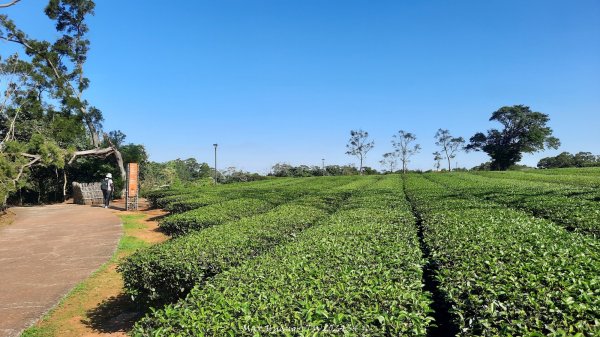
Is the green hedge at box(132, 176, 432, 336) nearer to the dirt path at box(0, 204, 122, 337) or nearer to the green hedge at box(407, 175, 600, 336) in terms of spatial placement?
the green hedge at box(407, 175, 600, 336)

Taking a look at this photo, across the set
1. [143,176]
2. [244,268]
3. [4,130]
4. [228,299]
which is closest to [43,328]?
[244,268]

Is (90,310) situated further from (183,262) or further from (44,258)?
(44,258)

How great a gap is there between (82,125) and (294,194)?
1794cm

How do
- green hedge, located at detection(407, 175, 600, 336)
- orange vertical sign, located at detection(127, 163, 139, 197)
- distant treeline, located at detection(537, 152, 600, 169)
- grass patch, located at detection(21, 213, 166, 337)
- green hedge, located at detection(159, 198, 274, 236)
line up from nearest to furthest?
1. green hedge, located at detection(407, 175, 600, 336)
2. grass patch, located at detection(21, 213, 166, 337)
3. green hedge, located at detection(159, 198, 274, 236)
4. orange vertical sign, located at detection(127, 163, 139, 197)
5. distant treeline, located at detection(537, 152, 600, 169)

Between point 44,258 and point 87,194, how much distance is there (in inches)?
544

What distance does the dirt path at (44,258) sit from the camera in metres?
5.97

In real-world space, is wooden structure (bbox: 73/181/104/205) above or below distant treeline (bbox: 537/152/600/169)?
below

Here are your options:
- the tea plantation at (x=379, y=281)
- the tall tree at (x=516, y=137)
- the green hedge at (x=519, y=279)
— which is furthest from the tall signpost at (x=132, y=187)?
the tall tree at (x=516, y=137)

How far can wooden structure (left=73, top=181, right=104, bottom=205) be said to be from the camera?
68.7 ft

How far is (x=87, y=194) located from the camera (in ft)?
69.4

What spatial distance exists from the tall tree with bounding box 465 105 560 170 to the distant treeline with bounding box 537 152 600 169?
7.32ft

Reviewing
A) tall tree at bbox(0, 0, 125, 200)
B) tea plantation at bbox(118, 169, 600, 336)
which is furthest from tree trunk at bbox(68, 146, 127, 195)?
tea plantation at bbox(118, 169, 600, 336)

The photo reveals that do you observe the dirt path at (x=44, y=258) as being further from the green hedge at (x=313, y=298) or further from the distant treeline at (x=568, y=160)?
the distant treeline at (x=568, y=160)

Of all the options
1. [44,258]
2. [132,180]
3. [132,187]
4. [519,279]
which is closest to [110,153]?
[132,187]
